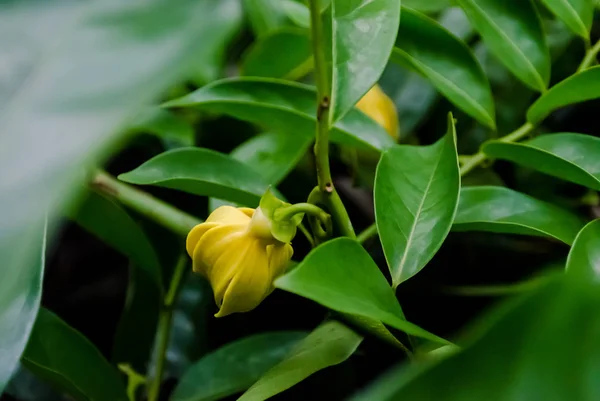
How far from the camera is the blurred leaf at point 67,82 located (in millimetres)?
184

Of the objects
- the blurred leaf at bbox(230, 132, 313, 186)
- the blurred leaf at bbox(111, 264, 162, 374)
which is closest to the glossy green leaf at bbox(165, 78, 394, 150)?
the blurred leaf at bbox(230, 132, 313, 186)

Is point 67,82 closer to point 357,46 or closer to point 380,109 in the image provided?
point 357,46

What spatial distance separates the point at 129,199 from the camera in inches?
24.5

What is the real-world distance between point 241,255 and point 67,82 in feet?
0.72

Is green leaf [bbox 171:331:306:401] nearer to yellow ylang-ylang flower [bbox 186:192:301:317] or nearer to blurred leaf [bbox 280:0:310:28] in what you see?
yellow ylang-ylang flower [bbox 186:192:301:317]

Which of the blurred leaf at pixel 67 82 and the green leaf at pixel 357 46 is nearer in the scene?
the blurred leaf at pixel 67 82

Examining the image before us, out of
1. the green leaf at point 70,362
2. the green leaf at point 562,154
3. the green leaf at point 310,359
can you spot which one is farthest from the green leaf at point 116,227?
the green leaf at point 562,154

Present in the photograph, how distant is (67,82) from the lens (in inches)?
8.1

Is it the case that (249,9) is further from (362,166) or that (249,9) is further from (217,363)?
(217,363)

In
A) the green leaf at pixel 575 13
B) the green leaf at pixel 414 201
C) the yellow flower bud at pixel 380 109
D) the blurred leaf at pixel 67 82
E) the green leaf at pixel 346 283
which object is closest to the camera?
the blurred leaf at pixel 67 82

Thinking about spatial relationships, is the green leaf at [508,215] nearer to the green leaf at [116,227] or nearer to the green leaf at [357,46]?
the green leaf at [357,46]

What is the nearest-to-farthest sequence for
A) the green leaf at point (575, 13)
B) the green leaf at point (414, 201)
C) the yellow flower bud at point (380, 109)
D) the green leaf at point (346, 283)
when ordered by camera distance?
the green leaf at point (346, 283) → the green leaf at point (414, 201) → the green leaf at point (575, 13) → the yellow flower bud at point (380, 109)

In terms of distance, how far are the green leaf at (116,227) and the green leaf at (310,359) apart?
0.19 m

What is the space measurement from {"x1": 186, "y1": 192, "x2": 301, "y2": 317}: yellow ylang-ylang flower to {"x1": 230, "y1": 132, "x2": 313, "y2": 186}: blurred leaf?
0.13m
